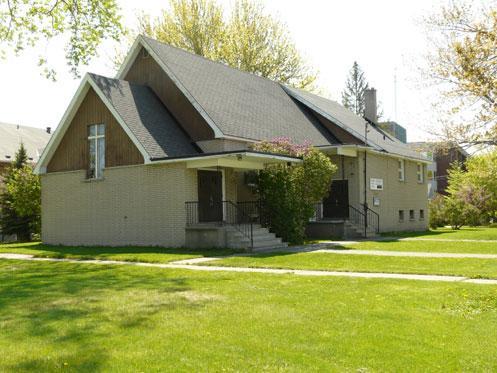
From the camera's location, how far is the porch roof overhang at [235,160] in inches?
746

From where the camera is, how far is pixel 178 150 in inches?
843

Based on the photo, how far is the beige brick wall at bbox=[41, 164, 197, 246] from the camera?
20.3m

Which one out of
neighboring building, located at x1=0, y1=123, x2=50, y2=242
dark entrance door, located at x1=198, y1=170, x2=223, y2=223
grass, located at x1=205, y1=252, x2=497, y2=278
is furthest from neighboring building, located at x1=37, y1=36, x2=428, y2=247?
neighboring building, located at x1=0, y1=123, x2=50, y2=242

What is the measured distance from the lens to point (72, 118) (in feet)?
76.3

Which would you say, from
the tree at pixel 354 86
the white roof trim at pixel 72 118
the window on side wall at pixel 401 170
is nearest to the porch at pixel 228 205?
the white roof trim at pixel 72 118

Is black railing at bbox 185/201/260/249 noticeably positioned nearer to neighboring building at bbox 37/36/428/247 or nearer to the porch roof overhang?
neighboring building at bbox 37/36/428/247

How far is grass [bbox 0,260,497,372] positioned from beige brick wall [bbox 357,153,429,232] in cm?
1759

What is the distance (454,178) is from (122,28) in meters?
35.5

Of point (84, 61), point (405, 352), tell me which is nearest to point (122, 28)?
point (84, 61)

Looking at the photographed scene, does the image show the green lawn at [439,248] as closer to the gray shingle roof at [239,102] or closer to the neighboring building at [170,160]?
the neighboring building at [170,160]

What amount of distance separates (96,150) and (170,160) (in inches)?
174

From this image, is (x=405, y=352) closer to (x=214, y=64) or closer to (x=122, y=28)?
(x=122, y=28)

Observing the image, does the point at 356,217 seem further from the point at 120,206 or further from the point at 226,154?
the point at 120,206

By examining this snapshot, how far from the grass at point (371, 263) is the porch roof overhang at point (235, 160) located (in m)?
3.78
